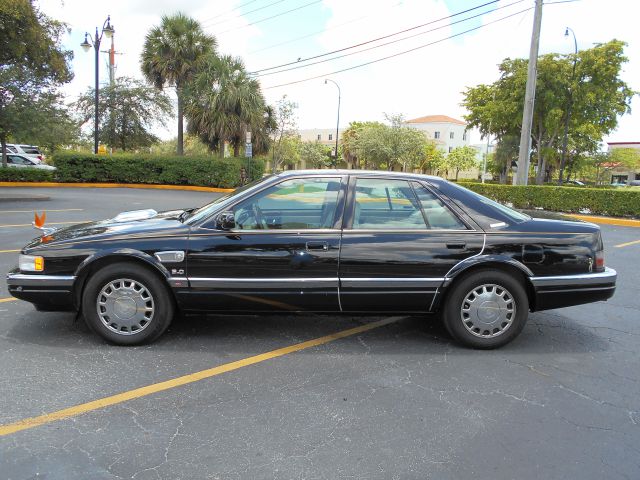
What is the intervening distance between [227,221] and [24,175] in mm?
26191

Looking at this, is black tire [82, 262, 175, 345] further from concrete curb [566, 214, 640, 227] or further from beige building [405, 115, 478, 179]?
beige building [405, 115, 478, 179]

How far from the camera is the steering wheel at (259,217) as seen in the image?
407cm

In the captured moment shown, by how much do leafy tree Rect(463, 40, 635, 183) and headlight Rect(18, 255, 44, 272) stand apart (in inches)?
1403

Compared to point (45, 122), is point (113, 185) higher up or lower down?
lower down

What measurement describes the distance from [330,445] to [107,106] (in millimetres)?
33927

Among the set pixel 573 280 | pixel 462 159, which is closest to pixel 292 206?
pixel 573 280

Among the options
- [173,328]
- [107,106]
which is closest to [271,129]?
[107,106]

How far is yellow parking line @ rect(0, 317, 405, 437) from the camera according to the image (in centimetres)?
292

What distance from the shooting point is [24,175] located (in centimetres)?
2541

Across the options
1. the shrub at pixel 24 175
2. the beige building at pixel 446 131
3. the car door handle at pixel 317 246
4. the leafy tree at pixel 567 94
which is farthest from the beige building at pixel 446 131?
the car door handle at pixel 317 246

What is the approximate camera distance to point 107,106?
32000 mm

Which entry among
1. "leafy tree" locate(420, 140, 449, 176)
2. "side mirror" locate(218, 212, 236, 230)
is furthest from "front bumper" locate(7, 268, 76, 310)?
"leafy tree" locate(420, 140, 449, 176)

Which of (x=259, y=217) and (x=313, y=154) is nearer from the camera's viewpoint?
(x=259, y=217)

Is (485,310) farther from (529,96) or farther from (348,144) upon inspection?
(348,144)
